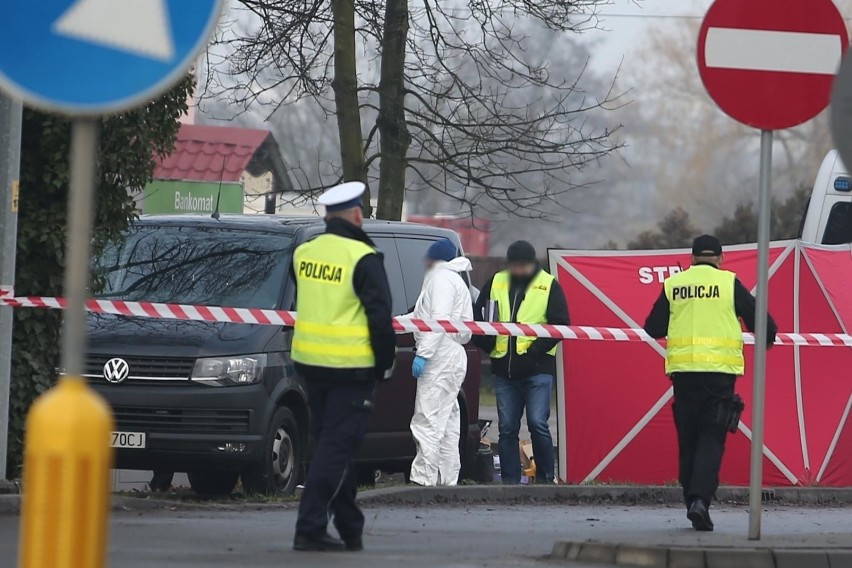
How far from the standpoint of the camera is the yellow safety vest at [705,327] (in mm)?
9977

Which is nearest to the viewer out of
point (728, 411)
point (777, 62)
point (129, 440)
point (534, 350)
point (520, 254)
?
point (777, 62)

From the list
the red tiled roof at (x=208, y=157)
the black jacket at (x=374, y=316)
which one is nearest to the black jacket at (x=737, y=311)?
the black jacket at (x=374, y=316)

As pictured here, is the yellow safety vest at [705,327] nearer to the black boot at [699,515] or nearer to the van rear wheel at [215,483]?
the black boot at [699,515]

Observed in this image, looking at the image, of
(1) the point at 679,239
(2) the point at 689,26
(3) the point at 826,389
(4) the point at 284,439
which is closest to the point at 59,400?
(4) the point at 284,439

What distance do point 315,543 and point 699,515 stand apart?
250 centimetres

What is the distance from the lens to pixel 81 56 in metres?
4.51

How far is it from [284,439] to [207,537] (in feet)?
8.85

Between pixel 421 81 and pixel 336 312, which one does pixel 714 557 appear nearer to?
pixel 336 312

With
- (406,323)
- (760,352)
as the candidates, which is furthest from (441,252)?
(760,352)

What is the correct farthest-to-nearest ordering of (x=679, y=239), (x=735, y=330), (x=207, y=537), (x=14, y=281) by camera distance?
1. (x=679, y=239)
2. (x=14, y=281)
3. (x=735, y=330)
4. (x=207, y=537)

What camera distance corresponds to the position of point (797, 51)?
8078mm

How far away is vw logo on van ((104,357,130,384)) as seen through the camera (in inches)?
443

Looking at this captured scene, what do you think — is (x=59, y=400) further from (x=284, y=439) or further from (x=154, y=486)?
(x=154, y=486)

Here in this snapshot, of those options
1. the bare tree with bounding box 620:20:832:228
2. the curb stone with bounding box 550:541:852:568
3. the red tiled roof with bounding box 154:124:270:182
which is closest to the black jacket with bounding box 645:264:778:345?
the curb stone with bounding box 550:541:852:568
